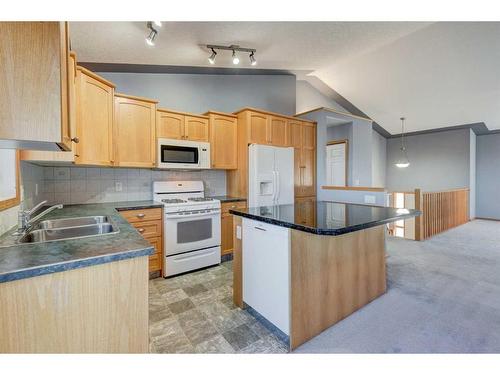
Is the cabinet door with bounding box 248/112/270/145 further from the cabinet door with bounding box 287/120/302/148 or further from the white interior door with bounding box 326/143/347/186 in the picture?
the white interior door with bounding box 326/143/347/186

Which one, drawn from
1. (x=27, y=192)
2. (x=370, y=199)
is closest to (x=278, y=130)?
(x=370, y=199)

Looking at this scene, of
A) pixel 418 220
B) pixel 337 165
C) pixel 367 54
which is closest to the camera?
pixel 367 54

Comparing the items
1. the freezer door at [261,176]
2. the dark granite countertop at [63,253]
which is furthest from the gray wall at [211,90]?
the dark granite countertop at [63,253]

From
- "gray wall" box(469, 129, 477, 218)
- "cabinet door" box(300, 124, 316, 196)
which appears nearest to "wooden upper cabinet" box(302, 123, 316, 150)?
"cabinet door" box(300, 124, 316, 196)

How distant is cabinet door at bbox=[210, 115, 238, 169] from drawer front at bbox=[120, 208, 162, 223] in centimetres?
108

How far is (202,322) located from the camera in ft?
6.46

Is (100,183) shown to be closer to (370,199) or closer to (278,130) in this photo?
(278,130)

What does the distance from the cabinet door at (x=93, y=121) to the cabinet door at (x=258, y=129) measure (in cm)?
181

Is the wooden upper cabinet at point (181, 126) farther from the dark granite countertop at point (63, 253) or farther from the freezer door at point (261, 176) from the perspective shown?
the dark granite countertop at point (63, 253)

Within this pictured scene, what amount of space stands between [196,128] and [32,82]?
2.62 m

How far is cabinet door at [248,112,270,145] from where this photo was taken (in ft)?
11.8

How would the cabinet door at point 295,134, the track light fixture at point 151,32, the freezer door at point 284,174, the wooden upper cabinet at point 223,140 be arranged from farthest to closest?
the cabinet door at point 295,134
the freezer door at point 284,174
the wooden upper cabinet at point 223,140
the track light fixture at point 151,32

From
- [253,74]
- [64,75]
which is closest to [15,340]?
[64,75]

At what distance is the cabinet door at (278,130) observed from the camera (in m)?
3.84
